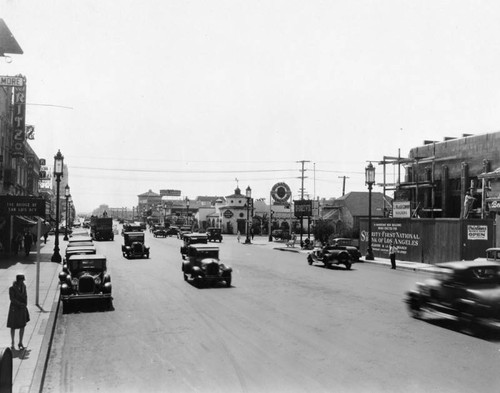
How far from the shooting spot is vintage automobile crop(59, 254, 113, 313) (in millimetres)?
15023

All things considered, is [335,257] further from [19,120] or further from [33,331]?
[19,120]

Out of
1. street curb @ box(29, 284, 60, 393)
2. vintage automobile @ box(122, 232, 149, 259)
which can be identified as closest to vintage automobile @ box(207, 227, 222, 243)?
vintage automobile @ box(122, 232, 149, 259)

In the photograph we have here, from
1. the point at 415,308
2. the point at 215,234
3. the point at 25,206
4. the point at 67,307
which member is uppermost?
the point at 25,206

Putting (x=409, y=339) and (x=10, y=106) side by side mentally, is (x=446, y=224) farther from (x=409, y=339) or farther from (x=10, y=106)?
(x=10, y=106)

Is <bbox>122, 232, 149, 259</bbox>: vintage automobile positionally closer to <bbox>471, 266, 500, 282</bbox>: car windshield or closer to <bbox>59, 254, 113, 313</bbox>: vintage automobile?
<bbox>59, 254, 113, 313</bbox>: vintage automobile

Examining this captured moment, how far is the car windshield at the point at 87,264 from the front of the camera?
16391mm

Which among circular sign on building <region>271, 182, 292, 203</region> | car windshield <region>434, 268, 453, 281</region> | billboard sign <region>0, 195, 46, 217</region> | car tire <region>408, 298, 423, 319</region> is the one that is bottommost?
car tire <region>408, 298, 423, 319</region>

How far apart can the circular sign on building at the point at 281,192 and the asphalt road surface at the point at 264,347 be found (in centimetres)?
4533

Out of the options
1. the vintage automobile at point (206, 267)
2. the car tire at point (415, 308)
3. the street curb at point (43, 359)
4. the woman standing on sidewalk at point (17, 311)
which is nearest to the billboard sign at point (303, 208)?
the vintage automobile at point (206, 267)

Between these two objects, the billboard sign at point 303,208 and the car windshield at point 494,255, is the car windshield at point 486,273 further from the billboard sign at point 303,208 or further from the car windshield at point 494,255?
the billboard sign at point 303,208

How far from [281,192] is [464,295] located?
51983 millimetres

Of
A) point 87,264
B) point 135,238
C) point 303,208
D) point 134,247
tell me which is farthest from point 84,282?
point 303,208

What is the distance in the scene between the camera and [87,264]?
54.5 feet

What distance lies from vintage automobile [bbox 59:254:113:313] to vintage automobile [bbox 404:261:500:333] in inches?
377
